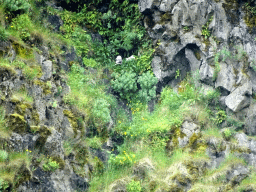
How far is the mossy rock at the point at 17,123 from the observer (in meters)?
7.21

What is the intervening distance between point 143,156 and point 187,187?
72.4 inches

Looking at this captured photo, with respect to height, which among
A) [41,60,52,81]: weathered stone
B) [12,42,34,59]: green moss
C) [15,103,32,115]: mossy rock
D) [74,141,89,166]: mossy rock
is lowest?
[74,141,89,166]: mossy rock

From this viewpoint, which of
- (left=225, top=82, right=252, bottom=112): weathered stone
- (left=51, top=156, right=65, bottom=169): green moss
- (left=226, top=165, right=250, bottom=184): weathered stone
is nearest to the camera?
(left=51, top=156, right=65, bottom=169): green moss

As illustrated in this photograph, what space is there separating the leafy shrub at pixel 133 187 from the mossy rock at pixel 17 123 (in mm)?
3609

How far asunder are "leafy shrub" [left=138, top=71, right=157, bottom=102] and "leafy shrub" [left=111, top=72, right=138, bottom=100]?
308 mm

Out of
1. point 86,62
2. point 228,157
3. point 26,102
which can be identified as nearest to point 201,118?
point 228,157

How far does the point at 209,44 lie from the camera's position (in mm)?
11297

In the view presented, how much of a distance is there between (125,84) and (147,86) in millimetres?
972

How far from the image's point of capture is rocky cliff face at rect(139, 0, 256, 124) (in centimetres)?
1060

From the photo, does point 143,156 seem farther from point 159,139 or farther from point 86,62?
point 86,62

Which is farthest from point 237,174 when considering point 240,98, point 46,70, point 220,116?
point 46,70

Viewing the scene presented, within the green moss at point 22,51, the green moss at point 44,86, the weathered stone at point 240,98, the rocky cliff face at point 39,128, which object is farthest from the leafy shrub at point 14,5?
the weathered stone at point 240,98

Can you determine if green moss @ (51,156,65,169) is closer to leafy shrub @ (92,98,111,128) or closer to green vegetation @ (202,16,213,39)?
leafy shrub @ (92,98,111,128)

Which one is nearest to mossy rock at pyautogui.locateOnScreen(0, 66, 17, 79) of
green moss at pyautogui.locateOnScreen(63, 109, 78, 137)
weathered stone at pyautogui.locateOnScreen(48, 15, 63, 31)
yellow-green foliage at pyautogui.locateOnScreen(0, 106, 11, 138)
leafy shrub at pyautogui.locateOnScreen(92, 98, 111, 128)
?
yellow-green foliage at pyautogui.locateOnScreen(0, 106, 11, 138)
